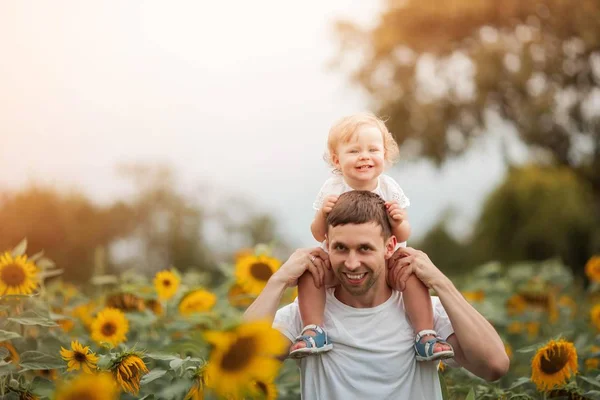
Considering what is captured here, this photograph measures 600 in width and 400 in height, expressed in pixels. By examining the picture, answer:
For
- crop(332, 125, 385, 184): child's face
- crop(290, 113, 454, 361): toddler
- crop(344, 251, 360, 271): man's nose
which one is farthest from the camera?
crop(332, 125, 385, 184): child's face

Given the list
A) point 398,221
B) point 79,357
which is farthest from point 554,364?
point 79,357

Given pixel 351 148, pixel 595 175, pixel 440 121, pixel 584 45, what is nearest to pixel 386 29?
pixel 440 121

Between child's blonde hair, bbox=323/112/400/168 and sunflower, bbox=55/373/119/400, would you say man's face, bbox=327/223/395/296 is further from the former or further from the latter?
sunflower, bbox=55/373/119/400

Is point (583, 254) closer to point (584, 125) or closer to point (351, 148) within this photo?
point (584, 125)

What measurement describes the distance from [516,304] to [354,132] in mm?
4176

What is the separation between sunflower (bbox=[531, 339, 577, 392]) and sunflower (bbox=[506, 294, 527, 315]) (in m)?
3.33

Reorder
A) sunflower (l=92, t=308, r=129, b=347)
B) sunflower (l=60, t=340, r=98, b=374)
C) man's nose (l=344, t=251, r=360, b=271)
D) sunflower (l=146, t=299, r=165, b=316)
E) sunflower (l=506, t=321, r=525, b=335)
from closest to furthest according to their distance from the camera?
man's nose (l=344, t=251, r=360, b=271) < sunflower (l=60, t=340, r=98, b=374) < sunflower (l=92, t=308, r=129, b=347) < sunflower (l=146, t=299, r=165, b=316) < sunflower (l=506, t=321, r=525, b=335)

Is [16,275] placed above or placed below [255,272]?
below

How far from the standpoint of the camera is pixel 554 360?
3539mm

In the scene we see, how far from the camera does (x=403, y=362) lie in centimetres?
307

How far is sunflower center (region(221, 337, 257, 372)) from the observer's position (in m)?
2.21

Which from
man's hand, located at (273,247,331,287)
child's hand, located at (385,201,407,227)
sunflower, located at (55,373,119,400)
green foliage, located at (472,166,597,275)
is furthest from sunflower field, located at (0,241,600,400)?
green foliage, located at (472,166,597,275)

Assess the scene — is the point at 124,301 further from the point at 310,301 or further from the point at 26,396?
the point at 310,301

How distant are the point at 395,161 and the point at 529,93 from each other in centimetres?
1257
